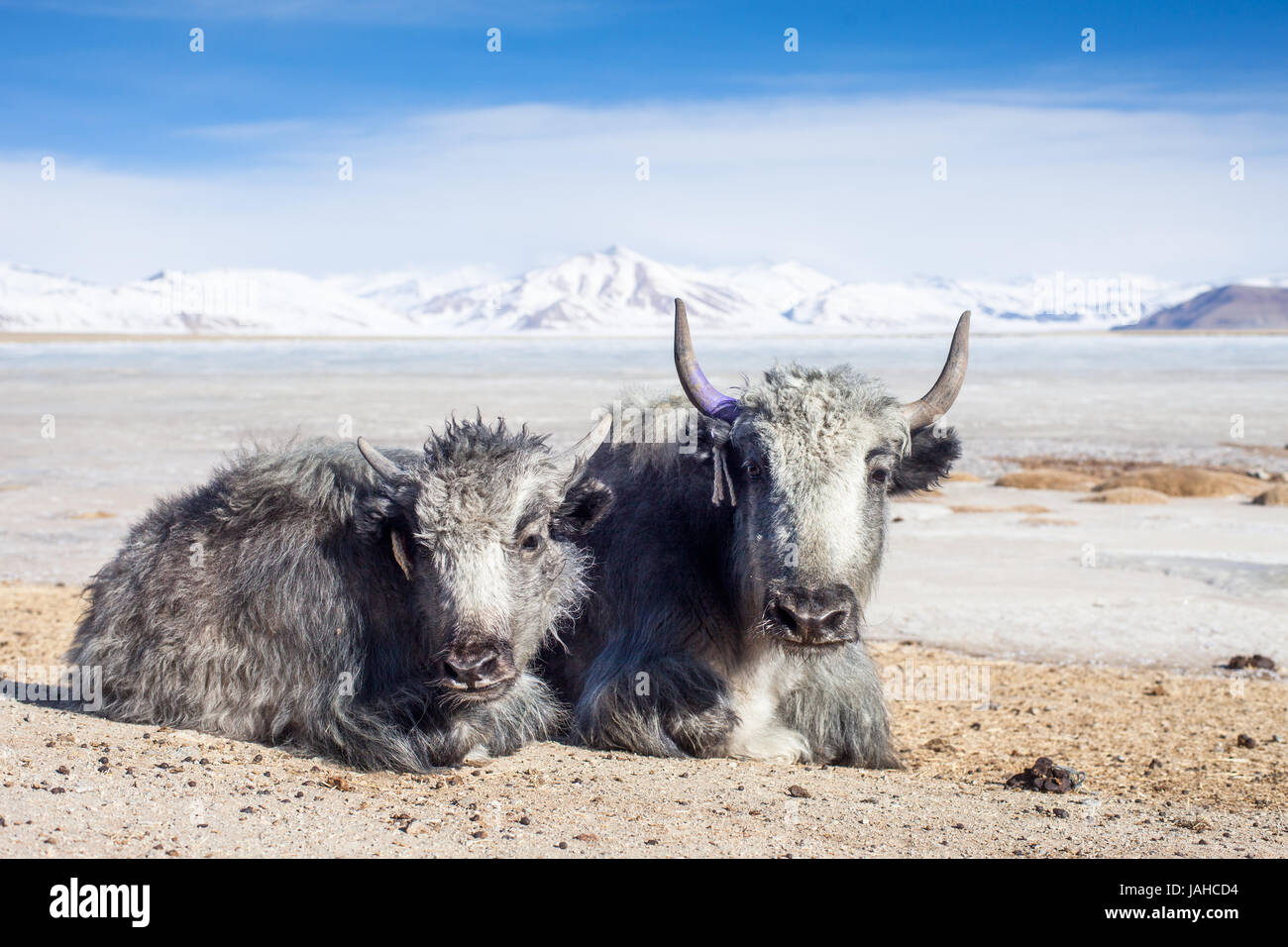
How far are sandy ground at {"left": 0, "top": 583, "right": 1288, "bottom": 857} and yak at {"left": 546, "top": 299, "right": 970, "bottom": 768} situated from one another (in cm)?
29

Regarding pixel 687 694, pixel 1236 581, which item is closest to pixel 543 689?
pixel 687 694

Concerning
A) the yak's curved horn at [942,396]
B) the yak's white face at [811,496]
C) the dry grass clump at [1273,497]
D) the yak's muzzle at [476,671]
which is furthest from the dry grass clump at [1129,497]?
the yak's muzzle at [476,671]

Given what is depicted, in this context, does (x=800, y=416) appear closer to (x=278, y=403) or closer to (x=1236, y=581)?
(x=1236, y=581)

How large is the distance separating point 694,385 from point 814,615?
5.31ft

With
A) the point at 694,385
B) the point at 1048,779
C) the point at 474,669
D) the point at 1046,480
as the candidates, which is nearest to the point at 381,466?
the point at 474,669

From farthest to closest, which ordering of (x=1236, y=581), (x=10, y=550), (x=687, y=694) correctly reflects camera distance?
(x=10, y=550), (x=1236, y=581), (x=687, y=694)

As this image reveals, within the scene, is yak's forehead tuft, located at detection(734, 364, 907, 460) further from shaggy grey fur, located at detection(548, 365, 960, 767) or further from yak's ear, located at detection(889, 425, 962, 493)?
yak's ear, located at detection(889, 425, 962, 493)

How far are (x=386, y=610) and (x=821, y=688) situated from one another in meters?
2.43

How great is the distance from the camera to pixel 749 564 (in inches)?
254

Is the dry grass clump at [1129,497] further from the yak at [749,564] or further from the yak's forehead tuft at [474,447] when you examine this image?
→ the yak's forehead tuft at [474,447]

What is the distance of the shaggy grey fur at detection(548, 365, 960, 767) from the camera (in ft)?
20.6

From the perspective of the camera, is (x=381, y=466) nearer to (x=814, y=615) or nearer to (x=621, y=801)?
(x=621, y=801)

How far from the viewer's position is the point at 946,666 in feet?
33.7

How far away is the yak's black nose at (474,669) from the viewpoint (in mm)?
5441
